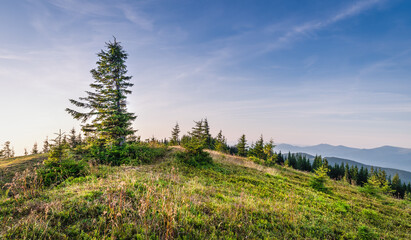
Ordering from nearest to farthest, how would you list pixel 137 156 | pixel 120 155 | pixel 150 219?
pixel 150 219
pixel 120 155
pixel 137 156

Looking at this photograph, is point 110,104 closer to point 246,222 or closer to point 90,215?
point 90,215

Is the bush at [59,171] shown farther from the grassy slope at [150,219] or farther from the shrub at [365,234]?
the shrub at [365,234]

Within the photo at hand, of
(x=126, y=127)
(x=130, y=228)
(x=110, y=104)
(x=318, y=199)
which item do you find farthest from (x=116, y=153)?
(x=318, y=199)

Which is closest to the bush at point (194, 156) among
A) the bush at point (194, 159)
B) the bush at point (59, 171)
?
the bush at point (194, 159)

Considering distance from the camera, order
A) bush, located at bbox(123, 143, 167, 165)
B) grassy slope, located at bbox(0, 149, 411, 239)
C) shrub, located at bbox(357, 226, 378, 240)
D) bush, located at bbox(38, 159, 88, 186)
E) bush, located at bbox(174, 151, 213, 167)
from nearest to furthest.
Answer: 1. grassy slope, located at bbox(0, 149, 411, 239)
2. shrub, located at bbox(357, 226, 378, 240)
3. bush, located at bbox(38, 159, 88, 186)
4. bush, located at bbox(123, 143, 167, 165)
5. bush, located at bbox(174, 151, 213, 167)

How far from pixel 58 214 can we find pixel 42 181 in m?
4.44

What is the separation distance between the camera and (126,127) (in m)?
14.1

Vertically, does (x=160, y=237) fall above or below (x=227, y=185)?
above

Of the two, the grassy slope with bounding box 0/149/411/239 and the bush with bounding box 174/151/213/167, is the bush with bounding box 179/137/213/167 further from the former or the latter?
the grassy slope with bounding box 0/149/411/239

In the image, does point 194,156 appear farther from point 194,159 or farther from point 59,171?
point 59,171

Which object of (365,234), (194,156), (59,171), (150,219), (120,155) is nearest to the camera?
(150,219)

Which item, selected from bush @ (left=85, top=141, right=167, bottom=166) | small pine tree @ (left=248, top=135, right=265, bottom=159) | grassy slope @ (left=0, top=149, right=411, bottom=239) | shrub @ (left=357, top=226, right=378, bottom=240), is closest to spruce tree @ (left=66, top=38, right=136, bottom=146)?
bush @ (left=85, top=141, right=167, bottom=166)

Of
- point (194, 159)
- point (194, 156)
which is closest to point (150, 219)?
point (194, 159)

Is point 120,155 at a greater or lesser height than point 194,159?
greater
